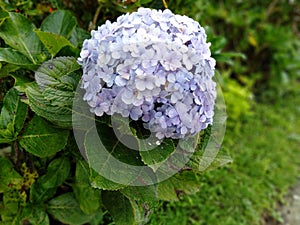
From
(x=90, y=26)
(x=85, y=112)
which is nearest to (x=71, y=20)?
(x=90, y=26)

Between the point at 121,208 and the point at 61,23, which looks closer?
the point at 121,208

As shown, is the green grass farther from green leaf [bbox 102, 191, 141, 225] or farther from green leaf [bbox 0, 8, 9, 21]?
green leaf [bbox 0, 8, 9, 21]

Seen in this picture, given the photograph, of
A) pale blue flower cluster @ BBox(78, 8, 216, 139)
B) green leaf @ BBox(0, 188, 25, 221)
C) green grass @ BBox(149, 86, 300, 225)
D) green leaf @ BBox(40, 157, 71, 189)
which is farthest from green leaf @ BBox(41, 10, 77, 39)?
green grass @ BBox(149, 86, 300, 225)

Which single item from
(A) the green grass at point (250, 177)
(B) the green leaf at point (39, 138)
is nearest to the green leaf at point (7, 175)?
(B) the green leaf at point (39, 138)

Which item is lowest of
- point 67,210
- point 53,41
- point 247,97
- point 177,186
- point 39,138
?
point 247,97

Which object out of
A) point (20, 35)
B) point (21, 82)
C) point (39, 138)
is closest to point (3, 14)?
point (20, 35)

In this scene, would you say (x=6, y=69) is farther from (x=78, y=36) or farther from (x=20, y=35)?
(x=78, y=36)
